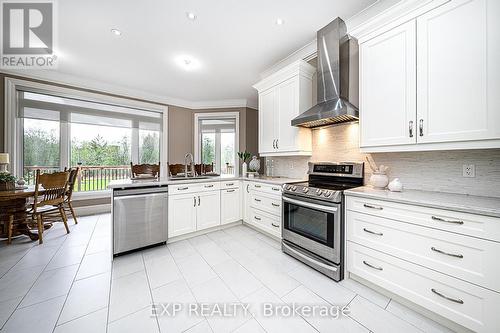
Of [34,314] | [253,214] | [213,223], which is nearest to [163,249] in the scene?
[213,223]

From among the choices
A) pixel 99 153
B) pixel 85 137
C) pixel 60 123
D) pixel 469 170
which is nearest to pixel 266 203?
pixel 469 170

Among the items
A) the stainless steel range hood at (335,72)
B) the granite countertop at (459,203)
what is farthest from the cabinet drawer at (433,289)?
the stainless steel range hood at (335,72)

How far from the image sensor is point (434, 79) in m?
1.55

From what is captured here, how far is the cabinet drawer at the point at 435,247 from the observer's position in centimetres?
117

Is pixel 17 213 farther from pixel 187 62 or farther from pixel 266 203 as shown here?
pixel 266 203

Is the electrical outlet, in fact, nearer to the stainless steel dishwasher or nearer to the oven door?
the oven door

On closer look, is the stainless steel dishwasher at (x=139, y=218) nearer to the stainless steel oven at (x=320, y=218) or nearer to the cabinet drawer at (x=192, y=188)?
the cabinet drawer at (x=192, y=188)

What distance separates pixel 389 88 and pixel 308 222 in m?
1.60

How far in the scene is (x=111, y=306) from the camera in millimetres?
1540

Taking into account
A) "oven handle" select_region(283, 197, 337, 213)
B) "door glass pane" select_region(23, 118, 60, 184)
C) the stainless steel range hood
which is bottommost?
"oven handle" select_region(283, 197, 337, 213)

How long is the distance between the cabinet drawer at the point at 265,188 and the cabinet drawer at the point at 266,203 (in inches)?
2.9

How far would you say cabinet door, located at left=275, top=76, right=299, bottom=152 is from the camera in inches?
111

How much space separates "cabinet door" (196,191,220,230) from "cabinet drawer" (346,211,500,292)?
2063 millimetres

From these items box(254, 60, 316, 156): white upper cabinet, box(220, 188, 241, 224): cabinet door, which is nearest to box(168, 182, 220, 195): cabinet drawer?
box(220, 188, 241, 224): cabinet door
